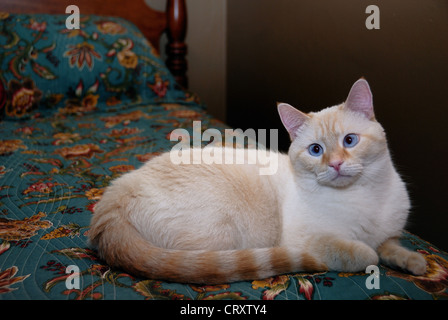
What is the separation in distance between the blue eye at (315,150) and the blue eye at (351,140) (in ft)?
0.21

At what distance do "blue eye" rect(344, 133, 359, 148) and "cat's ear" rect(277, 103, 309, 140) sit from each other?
0.12 meters

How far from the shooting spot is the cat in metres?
0.77

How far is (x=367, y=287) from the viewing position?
2.40 feet

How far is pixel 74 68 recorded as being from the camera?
217 cm

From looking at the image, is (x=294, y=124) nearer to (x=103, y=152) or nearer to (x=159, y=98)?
(x=103, y=152)

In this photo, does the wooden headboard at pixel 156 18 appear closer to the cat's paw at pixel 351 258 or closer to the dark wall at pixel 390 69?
the dark wall at pixel 390 69

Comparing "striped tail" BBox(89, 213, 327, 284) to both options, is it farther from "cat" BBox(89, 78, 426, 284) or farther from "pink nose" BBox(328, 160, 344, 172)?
"pink nose" BBox(328, 160, 344, 172)

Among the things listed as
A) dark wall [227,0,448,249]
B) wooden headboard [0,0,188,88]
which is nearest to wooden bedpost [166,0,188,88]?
wooden headboard [0,0,188,88]

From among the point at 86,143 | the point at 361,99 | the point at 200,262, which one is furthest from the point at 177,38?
the point at 200,262

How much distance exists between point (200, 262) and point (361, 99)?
0.53m

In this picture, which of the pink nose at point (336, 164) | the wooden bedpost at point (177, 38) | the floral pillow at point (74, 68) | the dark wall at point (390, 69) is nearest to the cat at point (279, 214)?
the pink nose at point (336, 164)

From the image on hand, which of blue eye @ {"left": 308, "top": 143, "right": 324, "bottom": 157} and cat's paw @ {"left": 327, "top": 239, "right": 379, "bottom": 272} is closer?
cat's paw @ {"left": 327, "top": 239, "right": 379, "bottom": 272}

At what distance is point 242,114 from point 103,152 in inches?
65.0
